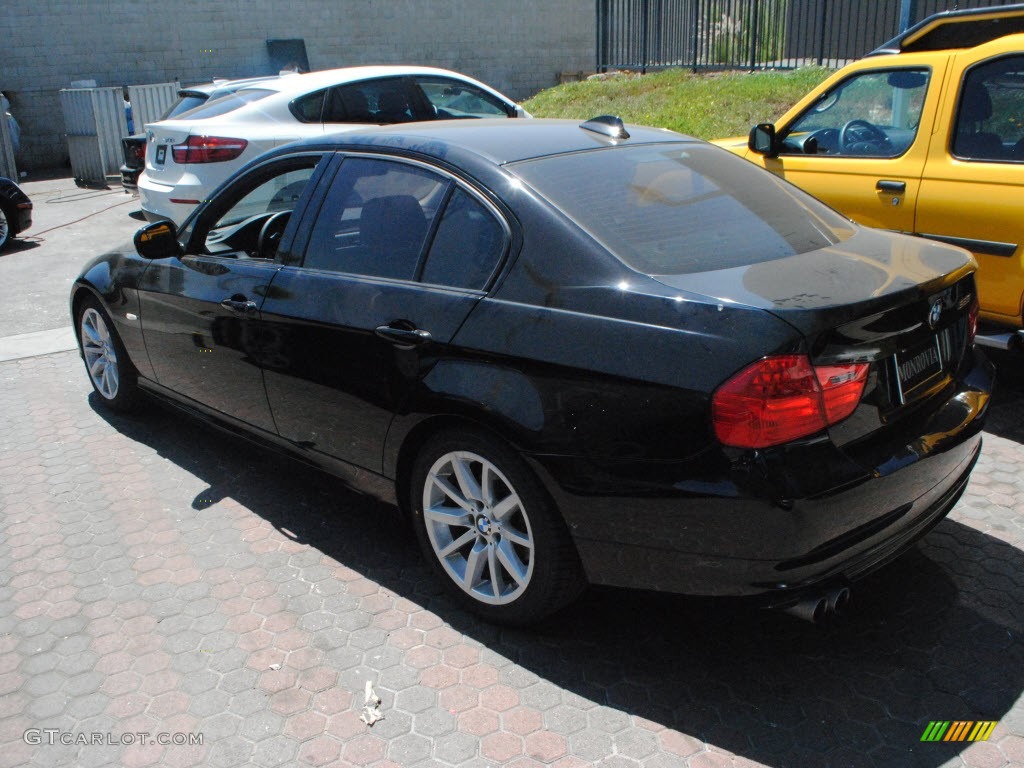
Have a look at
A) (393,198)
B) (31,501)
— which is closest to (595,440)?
(393,198)

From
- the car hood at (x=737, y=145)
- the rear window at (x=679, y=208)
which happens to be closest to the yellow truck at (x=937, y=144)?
the car hood at (x=737, y=145)

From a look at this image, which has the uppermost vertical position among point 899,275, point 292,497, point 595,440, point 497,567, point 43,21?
point 43,21

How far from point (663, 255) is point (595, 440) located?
0.69 m

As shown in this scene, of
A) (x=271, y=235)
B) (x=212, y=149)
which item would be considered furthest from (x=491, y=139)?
(x=212, y=149)

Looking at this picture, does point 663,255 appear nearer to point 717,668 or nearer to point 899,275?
point 899,275

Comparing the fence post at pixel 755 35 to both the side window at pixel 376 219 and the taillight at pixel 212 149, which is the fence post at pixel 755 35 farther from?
the side window at pixel 376 219

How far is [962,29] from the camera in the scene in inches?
224

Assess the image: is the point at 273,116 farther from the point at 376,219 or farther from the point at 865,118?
the point at 376,219

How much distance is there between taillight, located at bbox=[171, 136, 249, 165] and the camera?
8.53 m

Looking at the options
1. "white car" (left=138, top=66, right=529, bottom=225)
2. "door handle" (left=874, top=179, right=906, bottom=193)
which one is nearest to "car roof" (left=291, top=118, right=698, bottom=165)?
"door handle" (left=874, top=179, right=906, bottom=193)

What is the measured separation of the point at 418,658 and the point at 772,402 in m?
1.53

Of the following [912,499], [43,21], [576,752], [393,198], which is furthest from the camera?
[43,21]

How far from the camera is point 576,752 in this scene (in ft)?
9.34

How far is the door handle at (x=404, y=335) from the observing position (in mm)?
3381
